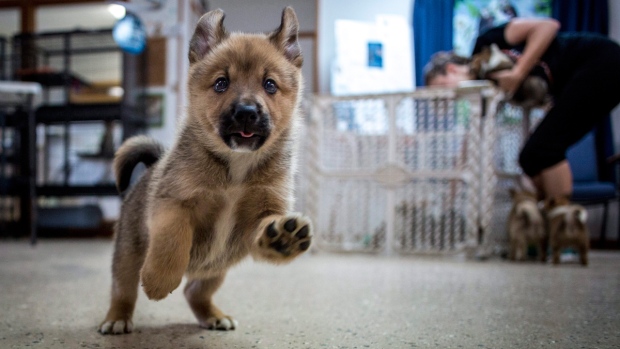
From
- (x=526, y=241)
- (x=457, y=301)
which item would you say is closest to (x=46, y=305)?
(x=457, y=301)

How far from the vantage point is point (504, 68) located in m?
3.58

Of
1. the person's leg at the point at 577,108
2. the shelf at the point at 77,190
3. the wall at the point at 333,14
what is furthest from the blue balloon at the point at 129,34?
the person's leg at the point at 577,108

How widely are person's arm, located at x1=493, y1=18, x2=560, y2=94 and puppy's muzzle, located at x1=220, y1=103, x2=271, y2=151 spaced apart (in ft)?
9.00

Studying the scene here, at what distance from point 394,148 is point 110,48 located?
10.8ft

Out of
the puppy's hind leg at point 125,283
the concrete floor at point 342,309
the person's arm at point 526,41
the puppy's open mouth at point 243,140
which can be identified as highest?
the person's arm at point 526,41

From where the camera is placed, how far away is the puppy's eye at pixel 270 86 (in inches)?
51.6

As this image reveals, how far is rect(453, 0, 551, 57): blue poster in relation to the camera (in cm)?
573

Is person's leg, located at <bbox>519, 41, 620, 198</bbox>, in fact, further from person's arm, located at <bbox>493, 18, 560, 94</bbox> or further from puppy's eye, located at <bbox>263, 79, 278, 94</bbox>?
puppy's eye, located at <bbox>263, 79, 278, 94</bbox>

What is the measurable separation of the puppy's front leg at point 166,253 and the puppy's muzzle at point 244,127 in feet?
0.69

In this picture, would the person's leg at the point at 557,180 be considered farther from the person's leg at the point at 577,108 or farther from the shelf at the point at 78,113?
the shelf at the point at 78,113

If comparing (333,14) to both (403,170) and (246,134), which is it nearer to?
(403,170)

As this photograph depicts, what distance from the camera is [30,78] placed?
17.6 ft

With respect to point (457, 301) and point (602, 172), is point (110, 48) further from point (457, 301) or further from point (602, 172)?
point (602, 172)

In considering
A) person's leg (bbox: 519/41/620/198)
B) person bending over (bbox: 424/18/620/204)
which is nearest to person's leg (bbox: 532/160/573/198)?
person bending over (bbox: 424/18/620/204)
